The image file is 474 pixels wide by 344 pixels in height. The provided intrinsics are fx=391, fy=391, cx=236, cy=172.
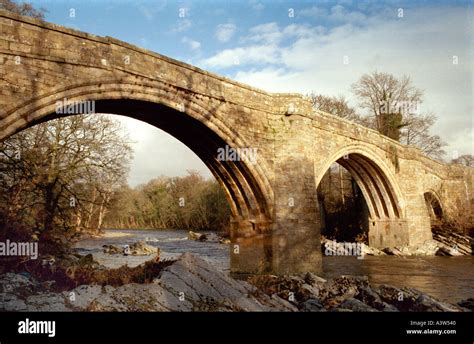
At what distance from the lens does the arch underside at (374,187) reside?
17.9 metres

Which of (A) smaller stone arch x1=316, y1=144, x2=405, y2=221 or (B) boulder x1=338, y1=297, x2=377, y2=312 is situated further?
(A) smaller stone arch x1=316, y1=144, x2=405, y2=221

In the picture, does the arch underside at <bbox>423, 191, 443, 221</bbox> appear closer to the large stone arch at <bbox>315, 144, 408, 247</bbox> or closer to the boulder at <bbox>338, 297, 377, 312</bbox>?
the large stone arch at <bbox>315, 144, 408, 247</bbox>

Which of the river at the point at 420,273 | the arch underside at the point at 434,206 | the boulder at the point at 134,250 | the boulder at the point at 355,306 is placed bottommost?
the boulder at the point at 134,250

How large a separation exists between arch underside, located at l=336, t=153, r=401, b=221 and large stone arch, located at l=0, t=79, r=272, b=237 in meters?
7.77

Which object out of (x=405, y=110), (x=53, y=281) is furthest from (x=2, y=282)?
(x=405, y=110)

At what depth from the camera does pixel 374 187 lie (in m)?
19.2

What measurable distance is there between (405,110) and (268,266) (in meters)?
19.7

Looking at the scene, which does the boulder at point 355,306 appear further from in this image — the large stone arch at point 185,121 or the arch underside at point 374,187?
the arch underside at point 374,187

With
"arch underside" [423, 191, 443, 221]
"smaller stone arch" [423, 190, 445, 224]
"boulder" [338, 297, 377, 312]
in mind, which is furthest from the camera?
"arch underside" [423, 191, 443, 221]

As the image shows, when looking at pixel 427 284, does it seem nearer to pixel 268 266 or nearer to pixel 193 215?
pixel 268 266

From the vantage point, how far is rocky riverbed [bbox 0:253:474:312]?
5352mm
